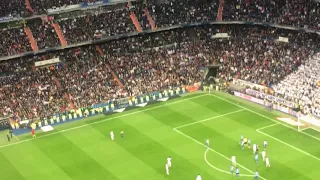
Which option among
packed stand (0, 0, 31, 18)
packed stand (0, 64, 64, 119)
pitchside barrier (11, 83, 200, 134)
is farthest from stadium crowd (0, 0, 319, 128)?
packed stand (0, 0, 31, 18)

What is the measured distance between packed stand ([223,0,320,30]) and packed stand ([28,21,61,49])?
81.5ft

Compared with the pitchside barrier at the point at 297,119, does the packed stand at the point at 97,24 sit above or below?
above

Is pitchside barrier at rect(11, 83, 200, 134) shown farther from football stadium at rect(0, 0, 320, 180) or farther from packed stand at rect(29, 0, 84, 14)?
packed stand at rect(29, 0, 84, 14)

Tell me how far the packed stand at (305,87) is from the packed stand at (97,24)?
76.1 feet

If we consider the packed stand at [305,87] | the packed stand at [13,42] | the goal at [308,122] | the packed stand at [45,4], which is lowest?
the goal at [308,122]

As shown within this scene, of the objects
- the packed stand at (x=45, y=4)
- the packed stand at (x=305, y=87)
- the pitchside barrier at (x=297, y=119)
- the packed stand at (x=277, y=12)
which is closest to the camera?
the pitchside barrier at (x=297, y=119)

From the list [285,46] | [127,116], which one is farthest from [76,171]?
[285,46]

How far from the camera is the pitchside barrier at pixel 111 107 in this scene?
62.0 metres

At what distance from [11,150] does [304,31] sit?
3989cm

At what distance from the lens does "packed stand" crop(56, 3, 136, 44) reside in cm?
7225

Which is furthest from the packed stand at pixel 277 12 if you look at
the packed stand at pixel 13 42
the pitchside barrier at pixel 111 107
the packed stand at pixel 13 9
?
the packed stand at pixel 13 42

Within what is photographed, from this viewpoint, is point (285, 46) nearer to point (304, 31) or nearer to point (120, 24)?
point (304, 31)

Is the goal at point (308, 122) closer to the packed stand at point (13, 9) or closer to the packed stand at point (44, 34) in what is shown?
the packed stand at point (44, 34)

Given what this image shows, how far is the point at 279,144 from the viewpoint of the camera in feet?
172
